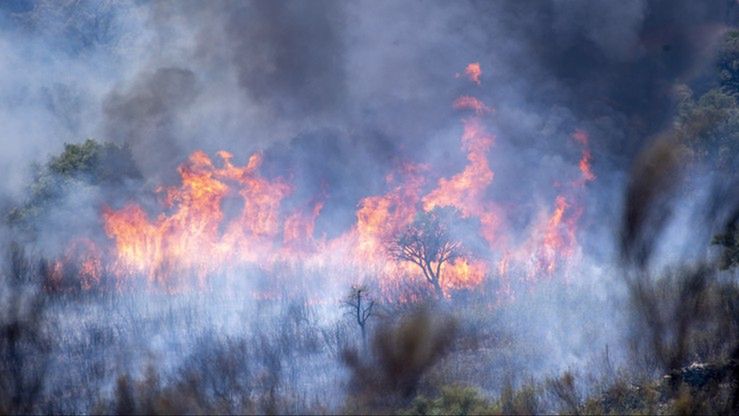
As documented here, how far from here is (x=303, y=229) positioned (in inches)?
1614

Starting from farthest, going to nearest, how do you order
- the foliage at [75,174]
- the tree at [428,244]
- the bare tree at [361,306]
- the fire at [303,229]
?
the foliage at [75,174] → the fire at [303,229] → the tree at [428,244] → the bare tree at [361,306]

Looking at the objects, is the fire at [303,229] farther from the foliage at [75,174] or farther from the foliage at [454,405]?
the foliage at [454,405]

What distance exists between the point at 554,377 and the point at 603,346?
3.32m

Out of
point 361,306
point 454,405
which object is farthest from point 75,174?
point 454,405

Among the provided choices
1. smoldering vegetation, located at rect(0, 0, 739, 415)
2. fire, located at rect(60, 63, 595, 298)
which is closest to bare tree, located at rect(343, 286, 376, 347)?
smoldering vegetation, located at rect(0, 0, 739, 415)

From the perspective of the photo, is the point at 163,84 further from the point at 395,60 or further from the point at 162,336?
the point at 162,336

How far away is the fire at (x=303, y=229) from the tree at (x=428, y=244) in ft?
2.84

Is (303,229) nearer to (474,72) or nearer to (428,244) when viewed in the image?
(428,244)

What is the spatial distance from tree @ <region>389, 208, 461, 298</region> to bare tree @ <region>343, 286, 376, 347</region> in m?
3.34

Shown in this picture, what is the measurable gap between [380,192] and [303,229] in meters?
4.27

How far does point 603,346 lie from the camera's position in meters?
28.6

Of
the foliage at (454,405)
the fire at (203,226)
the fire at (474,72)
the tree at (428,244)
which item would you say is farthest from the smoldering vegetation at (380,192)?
the tree at (428,244)

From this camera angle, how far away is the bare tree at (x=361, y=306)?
30459 mm

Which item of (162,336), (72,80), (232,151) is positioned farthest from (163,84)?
(162,336)
